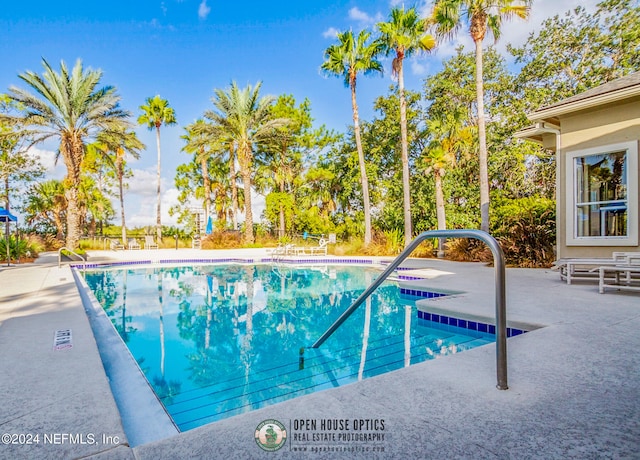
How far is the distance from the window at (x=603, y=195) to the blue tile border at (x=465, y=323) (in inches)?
186

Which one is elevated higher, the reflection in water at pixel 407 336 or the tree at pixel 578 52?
the tree at pixel 578 52

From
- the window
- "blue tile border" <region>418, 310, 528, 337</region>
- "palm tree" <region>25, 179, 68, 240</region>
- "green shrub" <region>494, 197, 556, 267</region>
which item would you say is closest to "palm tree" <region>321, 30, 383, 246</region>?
"green shrub" <region>494, 197, 556, 267</region>

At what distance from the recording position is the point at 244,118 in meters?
20.5

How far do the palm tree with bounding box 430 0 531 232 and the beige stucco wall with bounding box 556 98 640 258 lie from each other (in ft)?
11.1

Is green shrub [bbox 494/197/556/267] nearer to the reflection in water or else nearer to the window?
the window

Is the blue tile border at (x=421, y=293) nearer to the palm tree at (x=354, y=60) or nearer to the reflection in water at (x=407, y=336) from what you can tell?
the reflection in water at (x=407, y=336)

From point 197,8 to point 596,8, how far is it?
1831cm

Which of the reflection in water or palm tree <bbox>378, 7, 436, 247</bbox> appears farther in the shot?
palm tree <bbox>378, 7, 436, 247</bbox>

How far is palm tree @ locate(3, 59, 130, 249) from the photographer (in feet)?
47.0

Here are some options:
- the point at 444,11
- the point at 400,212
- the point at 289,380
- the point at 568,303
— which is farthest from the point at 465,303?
the point at 400,212

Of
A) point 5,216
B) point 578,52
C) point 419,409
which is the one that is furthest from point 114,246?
point 578,52

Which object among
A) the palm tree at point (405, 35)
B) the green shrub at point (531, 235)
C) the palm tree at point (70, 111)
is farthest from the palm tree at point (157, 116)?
the green shrub at point (531, 235)

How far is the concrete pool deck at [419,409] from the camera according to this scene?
164cm

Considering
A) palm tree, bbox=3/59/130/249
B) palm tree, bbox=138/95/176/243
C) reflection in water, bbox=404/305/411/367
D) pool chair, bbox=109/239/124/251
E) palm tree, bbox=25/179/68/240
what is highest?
palm tree, bbox=138/95/176/243
